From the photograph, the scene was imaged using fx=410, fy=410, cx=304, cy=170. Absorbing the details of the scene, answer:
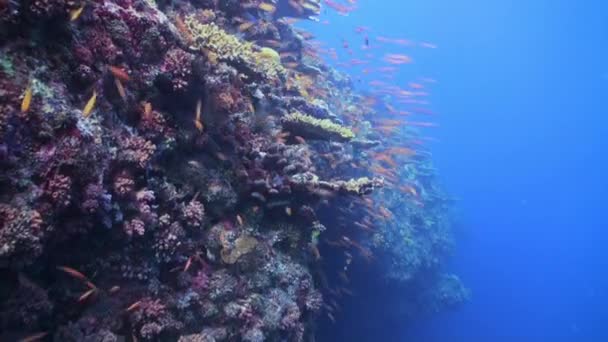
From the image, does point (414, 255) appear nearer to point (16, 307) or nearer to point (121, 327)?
point (121, 327)

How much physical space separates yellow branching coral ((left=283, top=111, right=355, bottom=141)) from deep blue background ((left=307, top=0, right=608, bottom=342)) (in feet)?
63.0

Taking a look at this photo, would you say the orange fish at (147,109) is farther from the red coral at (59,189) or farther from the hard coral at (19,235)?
the hard coral at (19,235)

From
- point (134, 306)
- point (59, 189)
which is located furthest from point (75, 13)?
point (134, 306)

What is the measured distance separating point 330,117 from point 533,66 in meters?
156

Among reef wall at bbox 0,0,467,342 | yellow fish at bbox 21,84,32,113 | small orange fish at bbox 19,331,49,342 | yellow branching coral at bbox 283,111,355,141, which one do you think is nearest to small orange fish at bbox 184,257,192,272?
reef wall at bbox 0,0,467,342

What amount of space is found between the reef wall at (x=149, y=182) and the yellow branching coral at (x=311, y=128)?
3 cm

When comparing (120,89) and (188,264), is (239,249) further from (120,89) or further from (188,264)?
(120,89)

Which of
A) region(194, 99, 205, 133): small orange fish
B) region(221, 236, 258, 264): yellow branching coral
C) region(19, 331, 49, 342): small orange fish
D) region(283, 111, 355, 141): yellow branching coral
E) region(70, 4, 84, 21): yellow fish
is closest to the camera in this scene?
region(19, 331, 49, 342): small orange fish

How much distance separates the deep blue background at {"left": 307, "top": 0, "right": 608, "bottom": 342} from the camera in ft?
149

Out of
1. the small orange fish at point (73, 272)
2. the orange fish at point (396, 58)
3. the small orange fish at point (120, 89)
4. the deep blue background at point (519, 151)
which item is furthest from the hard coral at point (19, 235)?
the deep blue background at point (519, 151)

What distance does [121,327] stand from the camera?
423 centimetres

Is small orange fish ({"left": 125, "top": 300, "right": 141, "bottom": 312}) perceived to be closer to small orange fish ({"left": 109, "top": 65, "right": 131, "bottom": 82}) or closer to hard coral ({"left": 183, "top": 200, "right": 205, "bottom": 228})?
hard coral ({"left": 183, "top": 200, "right": 205, "bottom": 228})

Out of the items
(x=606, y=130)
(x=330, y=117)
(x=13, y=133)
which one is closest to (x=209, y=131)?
(x=13, y=133)

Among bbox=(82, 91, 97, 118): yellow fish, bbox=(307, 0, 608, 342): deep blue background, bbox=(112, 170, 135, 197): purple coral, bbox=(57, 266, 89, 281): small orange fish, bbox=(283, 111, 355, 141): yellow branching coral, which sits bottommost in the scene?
bbox=(57, 266, 89, 281): small orange fish
